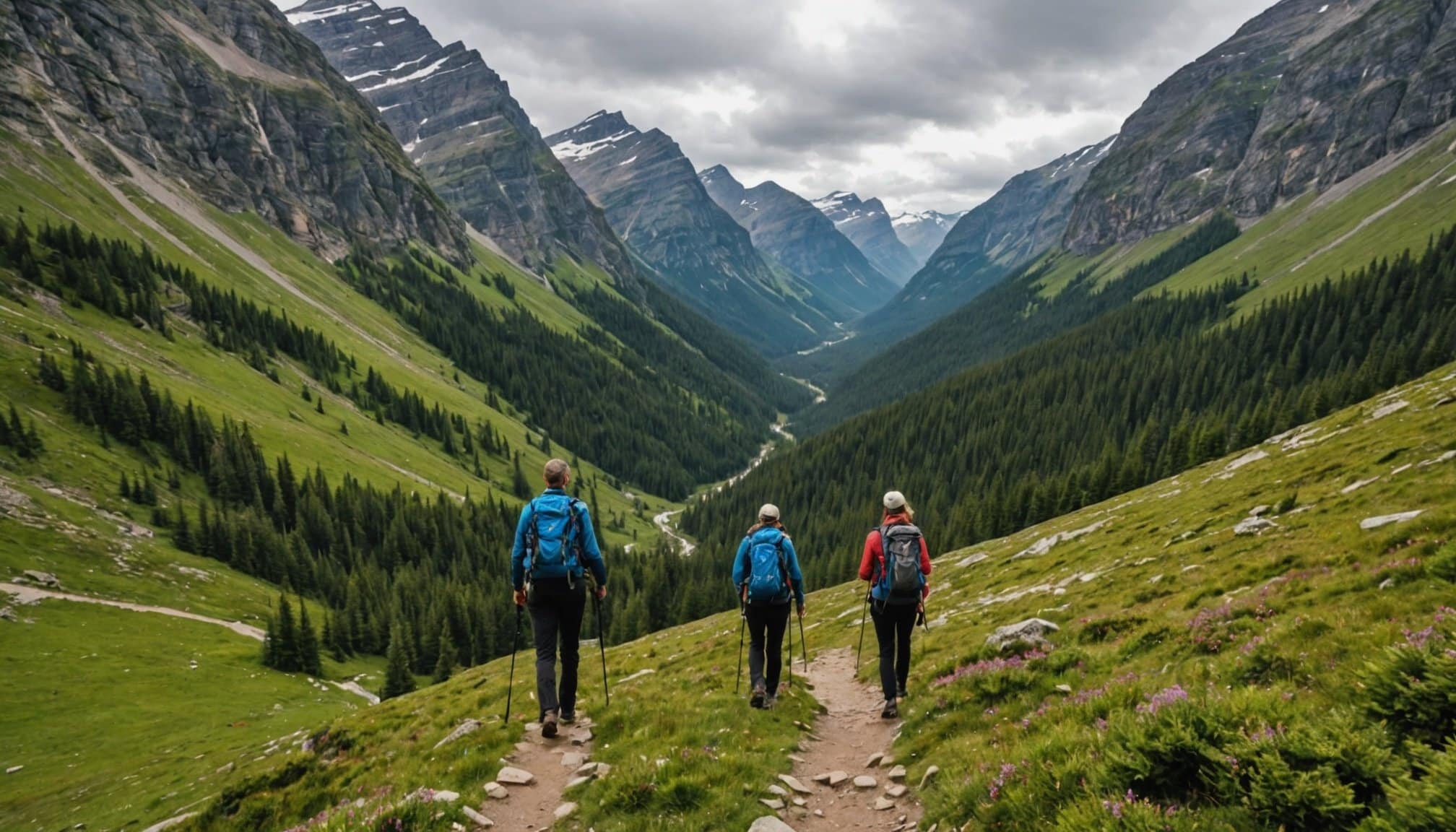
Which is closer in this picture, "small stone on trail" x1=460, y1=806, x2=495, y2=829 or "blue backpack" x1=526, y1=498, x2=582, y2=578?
"small stone on trail" x1=460, y1=806, x2=495, y2=829

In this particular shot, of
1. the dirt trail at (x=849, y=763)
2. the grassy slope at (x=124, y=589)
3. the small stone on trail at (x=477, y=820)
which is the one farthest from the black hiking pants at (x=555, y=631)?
the grassy slope at (x=124, y=589)

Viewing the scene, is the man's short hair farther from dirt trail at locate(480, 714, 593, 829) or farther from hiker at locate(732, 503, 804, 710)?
dirt trail at locate(480, 714, 593, 829)

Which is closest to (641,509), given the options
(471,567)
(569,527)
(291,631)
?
(471,567)

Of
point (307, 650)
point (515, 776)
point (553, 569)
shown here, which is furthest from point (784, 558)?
point (307, 650)

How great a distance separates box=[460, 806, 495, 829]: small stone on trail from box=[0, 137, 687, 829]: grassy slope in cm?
2204

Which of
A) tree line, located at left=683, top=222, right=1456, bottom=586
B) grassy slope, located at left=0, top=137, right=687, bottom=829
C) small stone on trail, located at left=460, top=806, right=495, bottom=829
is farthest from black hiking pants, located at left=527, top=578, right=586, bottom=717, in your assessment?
tree line, located at left=683, top=222, right=1456, bottom=586

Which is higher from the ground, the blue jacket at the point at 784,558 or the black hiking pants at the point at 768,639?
the blue jacket at the point at 784,558

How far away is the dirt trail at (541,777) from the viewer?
1038 centimetres

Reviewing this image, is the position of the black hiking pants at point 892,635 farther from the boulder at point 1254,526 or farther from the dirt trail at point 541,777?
the boulder at point 1254,526

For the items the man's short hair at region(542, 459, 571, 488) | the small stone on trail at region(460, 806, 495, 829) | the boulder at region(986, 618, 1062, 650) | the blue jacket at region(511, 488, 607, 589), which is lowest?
the boulder at region(986, 618, 1062, 650)

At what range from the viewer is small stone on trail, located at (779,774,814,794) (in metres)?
10.7

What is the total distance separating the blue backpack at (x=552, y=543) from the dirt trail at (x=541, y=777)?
375 cm

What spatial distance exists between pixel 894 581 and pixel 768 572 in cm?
279

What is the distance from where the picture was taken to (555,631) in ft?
44.8
